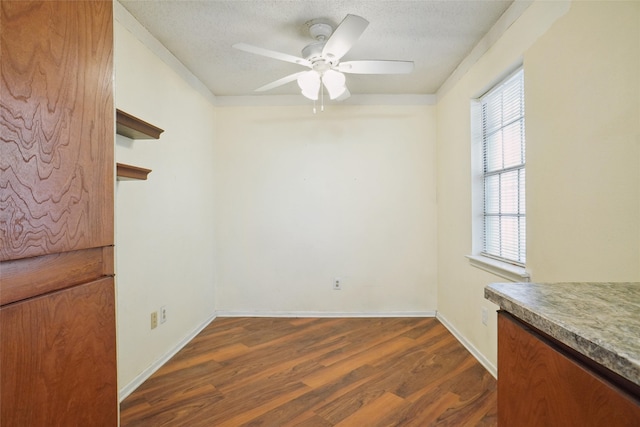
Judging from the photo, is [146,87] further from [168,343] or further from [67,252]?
[168,343]

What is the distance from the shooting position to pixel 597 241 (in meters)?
1.31

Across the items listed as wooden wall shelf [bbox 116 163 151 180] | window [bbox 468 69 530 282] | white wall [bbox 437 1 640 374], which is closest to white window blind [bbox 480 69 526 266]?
window [bbox 468 69 530 282]

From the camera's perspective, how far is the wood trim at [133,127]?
5.01 feet

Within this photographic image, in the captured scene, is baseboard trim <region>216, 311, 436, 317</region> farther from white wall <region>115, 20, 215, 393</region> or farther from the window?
the window

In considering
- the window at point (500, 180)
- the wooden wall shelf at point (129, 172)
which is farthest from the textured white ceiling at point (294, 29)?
the wooden wall shelf at point (129, 172)

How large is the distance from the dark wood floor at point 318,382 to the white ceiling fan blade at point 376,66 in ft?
6.74

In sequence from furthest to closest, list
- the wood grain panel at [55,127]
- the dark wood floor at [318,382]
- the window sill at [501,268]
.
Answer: the window sill at [501,268] → the dark wood floor at [318,382] → the wood grain panel at [55,127]

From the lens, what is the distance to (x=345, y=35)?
1671 millimetres

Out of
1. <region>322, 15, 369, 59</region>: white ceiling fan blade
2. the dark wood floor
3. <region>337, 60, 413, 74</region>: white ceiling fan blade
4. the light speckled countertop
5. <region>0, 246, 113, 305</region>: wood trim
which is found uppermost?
<region>322, 15, 369, 59</region>: white ceiling fan blade

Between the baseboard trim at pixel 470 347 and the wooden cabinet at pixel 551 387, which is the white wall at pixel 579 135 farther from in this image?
the wooden cabinet at pixel 551 387

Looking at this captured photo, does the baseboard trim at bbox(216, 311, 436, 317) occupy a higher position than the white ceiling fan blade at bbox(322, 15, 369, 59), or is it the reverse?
the white ceiling fan blade at bbox(322, 15, 369, 59)

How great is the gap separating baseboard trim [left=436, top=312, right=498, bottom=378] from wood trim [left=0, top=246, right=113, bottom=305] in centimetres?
234

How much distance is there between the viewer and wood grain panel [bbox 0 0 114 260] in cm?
67

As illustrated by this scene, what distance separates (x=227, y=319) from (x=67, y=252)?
2.65m
